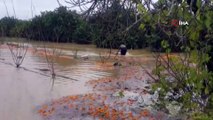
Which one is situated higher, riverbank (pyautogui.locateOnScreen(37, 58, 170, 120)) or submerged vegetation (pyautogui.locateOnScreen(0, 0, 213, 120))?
submerged vegetation (pyautogui.locateOnScreen(0, 0, 213, 120))

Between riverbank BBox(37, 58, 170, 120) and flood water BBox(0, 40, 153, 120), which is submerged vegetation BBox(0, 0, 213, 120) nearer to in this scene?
riverbank BBox(37, 58, 170, 120)

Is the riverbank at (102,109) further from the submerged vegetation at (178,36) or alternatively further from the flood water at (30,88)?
the submerged vegetation at (178,36)

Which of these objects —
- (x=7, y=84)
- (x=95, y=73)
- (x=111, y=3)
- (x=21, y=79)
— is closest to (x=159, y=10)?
(x=111, y=3)

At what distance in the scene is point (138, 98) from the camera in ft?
31.8

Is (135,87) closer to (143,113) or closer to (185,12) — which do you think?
(143,113)

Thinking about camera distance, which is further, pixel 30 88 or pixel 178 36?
pixel 30 88

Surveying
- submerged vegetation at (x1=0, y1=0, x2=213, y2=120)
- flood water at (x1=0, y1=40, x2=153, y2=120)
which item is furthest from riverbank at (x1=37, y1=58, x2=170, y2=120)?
submerged vegetation at (x1=0, y1=0, x2=213, y2=120)

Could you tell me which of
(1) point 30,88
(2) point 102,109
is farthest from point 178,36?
(1) point 30,88

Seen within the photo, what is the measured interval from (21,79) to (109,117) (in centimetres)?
758

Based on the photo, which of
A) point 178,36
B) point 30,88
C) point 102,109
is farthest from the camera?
point 30,88

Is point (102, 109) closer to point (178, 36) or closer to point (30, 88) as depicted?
point (30, 88)

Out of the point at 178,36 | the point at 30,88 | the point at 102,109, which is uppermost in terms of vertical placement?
the point at 178,36

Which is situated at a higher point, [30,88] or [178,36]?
[178,36]

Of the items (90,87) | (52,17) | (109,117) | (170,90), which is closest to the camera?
(170,90)
